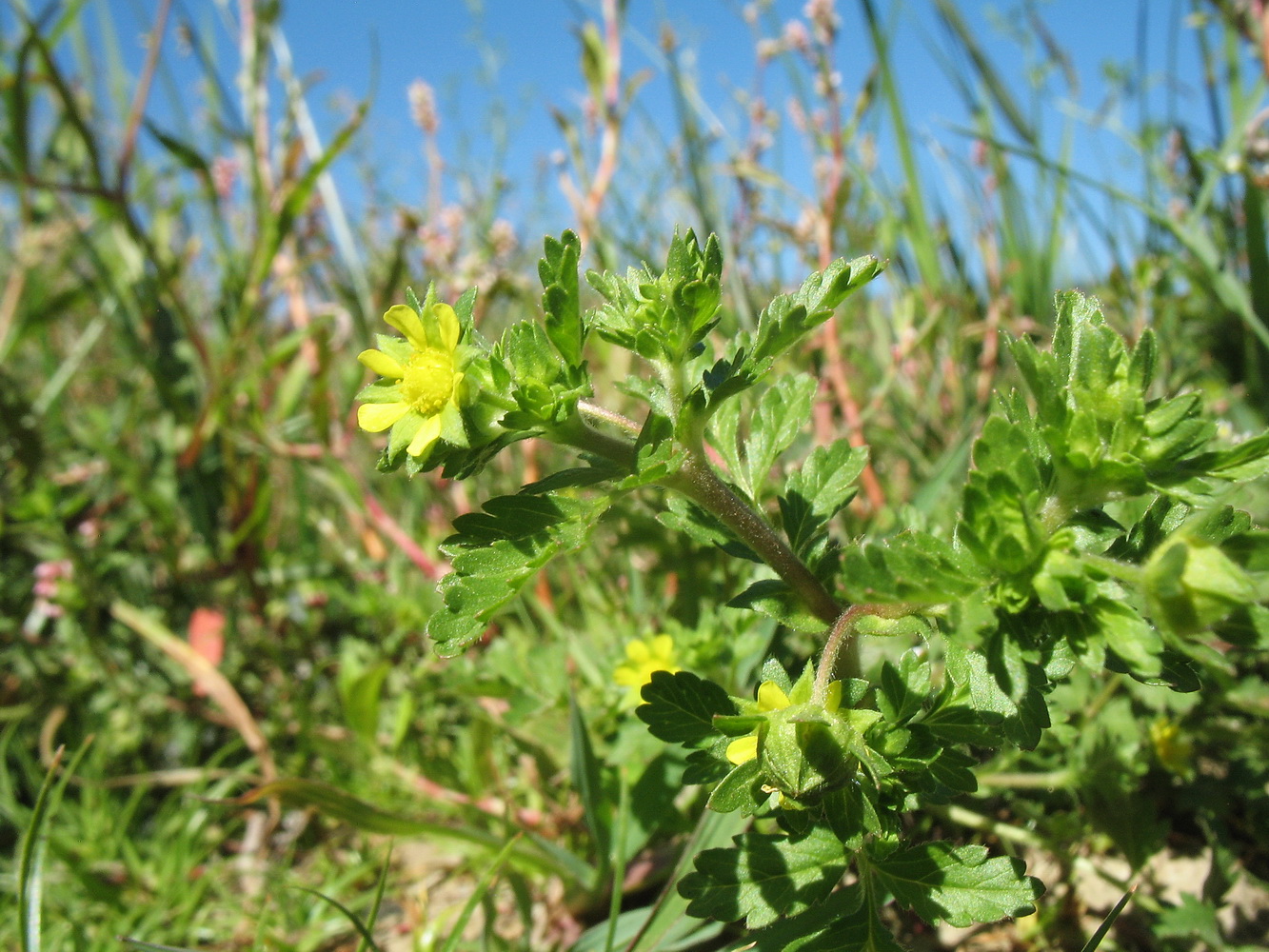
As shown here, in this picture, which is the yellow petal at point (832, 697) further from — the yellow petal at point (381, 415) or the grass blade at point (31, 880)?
the grass blade at point (31, 880)

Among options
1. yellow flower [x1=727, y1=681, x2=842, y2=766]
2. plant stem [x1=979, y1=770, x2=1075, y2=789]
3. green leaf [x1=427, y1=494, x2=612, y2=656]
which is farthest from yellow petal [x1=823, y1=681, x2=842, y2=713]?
plant stem [x1=979, y1=770, x2=1075, y2=789]

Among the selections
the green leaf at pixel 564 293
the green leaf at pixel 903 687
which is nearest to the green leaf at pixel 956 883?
the green leaf at pixel 903 687

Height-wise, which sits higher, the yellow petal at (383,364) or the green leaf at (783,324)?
the yellow petal at (383,364)

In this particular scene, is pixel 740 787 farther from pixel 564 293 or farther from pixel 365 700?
pixel 365 700

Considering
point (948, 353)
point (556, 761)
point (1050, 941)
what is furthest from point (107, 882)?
point (948, 353)

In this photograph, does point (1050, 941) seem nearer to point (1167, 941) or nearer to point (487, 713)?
point (1167, 941)

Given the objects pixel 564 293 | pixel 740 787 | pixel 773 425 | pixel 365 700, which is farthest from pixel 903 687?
pixel 365 700

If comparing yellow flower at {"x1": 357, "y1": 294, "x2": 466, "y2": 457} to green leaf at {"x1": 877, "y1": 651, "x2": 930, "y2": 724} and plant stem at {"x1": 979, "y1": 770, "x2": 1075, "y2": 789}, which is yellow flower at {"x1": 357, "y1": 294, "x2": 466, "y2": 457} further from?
plant stem at {"x1": 979, "y1": 770, "x2": 1075, "y2": 789}
